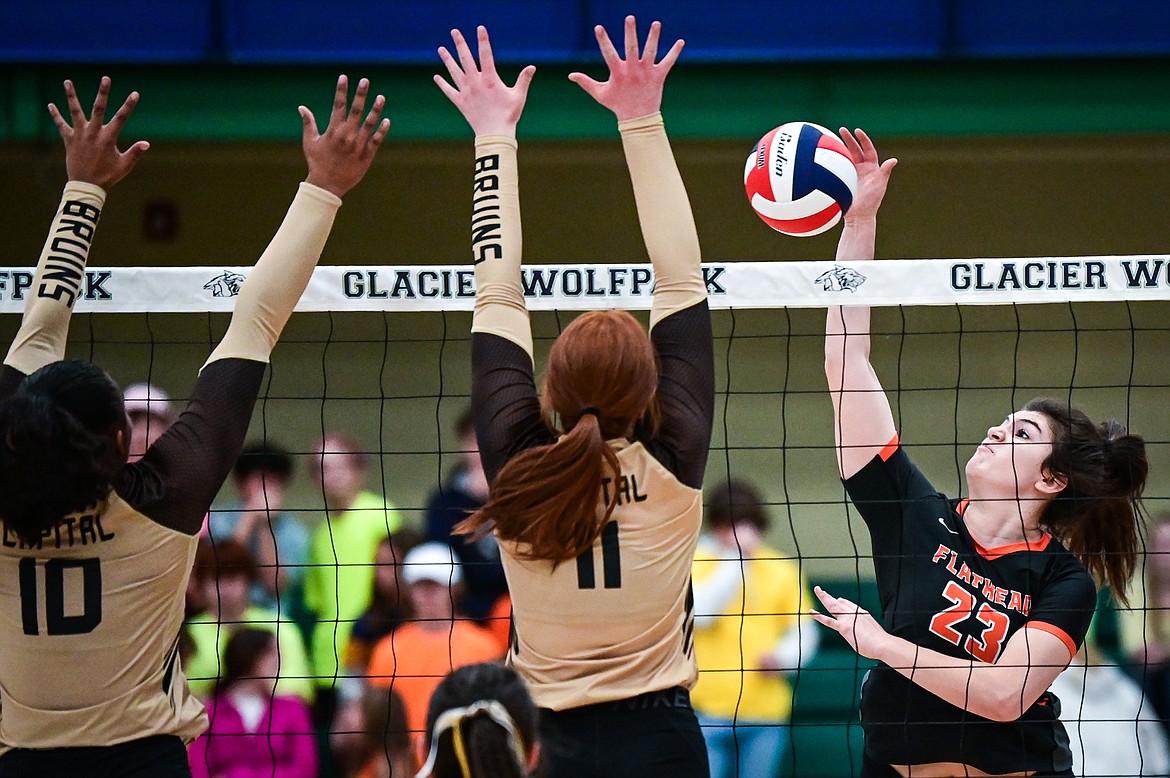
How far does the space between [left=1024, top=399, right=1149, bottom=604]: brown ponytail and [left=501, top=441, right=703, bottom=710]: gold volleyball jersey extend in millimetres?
1632

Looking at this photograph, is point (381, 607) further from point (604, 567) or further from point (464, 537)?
point (604, 567)

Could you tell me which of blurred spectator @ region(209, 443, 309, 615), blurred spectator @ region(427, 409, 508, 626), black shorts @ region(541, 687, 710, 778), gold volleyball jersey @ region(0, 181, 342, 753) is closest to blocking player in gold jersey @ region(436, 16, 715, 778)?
black shorts @ region(541, 687, 710, 778)

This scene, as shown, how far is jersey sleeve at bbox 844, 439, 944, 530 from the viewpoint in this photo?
3.59 meters

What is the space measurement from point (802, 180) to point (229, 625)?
3.45 metres

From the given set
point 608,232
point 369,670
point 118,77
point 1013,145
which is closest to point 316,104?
point 118,77

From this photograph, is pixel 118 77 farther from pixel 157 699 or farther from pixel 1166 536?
pixel 1166 536

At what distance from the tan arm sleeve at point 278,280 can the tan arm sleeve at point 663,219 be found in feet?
2.06

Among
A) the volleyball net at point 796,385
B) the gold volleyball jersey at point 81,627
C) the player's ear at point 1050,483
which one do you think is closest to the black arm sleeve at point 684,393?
the gold volleyball jersey at point 81,627

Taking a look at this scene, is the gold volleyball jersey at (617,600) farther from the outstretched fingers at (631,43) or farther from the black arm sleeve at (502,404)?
the outstretched fingers at (631,43)

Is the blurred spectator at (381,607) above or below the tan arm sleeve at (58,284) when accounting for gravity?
below

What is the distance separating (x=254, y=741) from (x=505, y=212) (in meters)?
3.65

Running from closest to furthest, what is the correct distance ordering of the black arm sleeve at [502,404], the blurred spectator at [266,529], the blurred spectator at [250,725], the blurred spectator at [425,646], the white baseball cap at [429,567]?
the black arm sleeve at [502,404]
the blurred spectator at [425,646]
the blurred spectator at [250,725]
the white baseball cap at [429,567]
the blurred spectator at [266,529]

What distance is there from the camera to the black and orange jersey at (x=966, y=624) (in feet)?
11.1

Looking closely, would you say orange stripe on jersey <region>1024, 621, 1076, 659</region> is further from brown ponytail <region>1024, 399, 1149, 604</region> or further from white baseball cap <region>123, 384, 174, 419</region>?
white baseball cap <region>123, 384, 174, 419</region>
